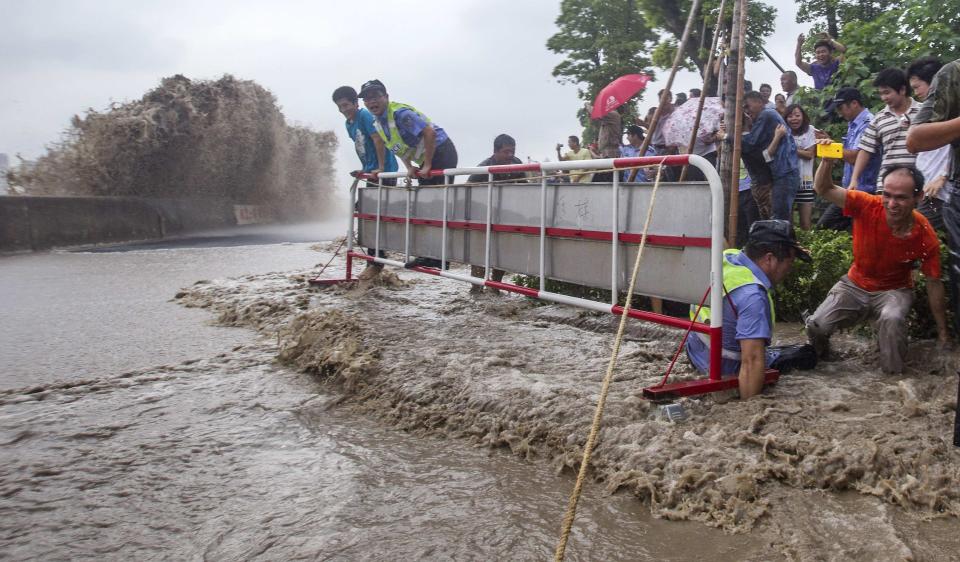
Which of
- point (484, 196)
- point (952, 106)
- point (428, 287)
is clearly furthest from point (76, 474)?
point (428, 287)

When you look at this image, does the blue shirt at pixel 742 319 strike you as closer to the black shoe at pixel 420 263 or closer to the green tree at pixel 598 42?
the black shoe at pixel 420 263

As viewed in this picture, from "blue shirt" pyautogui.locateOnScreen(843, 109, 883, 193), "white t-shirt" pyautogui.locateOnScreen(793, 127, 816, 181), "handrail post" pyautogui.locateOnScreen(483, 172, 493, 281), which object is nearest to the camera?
"handrail post" pyautogui.locateOnScreen(483, 172, 493, 281)

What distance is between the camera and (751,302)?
413cm

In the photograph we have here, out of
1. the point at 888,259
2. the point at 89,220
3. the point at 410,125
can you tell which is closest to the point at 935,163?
the point at 888,259

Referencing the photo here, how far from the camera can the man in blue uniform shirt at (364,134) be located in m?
9.19

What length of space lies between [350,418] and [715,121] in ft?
15.1

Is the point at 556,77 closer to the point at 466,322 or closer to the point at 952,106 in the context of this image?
the point at 466,322

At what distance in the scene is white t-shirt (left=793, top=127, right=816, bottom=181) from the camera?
8.12 meters

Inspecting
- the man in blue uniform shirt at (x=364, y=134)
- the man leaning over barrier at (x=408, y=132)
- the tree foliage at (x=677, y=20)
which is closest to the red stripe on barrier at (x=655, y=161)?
the man leaning over barrier at (x=408, y=132)

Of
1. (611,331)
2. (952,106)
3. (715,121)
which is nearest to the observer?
(952,106)

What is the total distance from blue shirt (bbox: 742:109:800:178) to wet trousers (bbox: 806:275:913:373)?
8.75ft

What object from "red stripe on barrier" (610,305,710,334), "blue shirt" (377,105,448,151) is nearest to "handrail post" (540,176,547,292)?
"red stripe on barrier" (610,305,710,334)

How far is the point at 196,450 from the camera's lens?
4.14 meters

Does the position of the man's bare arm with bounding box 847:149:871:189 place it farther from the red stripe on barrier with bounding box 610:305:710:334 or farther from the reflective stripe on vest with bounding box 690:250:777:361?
the red stripe on barrier with bounding box 610:305:710:334
